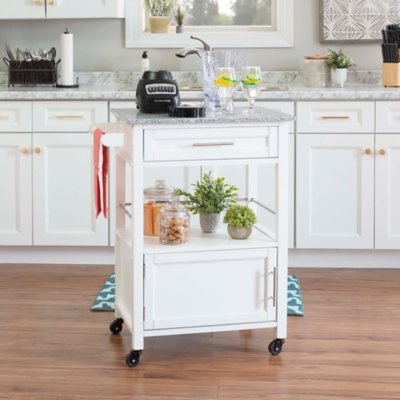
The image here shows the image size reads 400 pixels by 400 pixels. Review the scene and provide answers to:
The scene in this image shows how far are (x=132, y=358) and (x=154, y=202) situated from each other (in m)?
0.58

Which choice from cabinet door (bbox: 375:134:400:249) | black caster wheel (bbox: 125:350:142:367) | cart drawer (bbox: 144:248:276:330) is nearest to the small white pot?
cabinet door (bbox: 375:134:400:249)

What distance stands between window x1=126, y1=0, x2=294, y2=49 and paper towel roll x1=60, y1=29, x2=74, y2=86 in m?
0.38

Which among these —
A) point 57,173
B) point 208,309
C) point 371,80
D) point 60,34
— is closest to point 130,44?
point 60,34

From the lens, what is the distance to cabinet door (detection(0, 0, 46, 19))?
14.1 ft

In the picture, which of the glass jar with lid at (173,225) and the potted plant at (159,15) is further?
the potted plant at (159,15)

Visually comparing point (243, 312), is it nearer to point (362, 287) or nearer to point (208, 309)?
point (208, 309)

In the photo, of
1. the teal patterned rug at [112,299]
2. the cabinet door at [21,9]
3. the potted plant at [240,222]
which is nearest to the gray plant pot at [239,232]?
the potted plant at [240,222]

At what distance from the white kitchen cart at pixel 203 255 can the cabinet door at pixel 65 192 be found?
122 cm

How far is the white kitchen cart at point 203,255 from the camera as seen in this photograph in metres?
2.71

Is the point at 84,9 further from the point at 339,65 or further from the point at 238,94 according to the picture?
the point at 339,65

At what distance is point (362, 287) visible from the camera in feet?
12.7

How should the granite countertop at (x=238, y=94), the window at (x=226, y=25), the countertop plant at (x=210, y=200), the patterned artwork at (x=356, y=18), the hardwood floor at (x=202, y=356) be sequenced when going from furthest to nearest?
the window at (x=226, y=25), the patterned artwork at (x=356, y=18), the granite countertop at (x=238, y=94), the countertop plant at (x=210, y=200), the hardwood floor at (x=202, y=356)

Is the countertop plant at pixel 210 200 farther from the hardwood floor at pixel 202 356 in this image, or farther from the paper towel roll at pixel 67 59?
the paper towel roll at pixel 67 59

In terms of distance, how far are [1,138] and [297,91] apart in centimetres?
153
